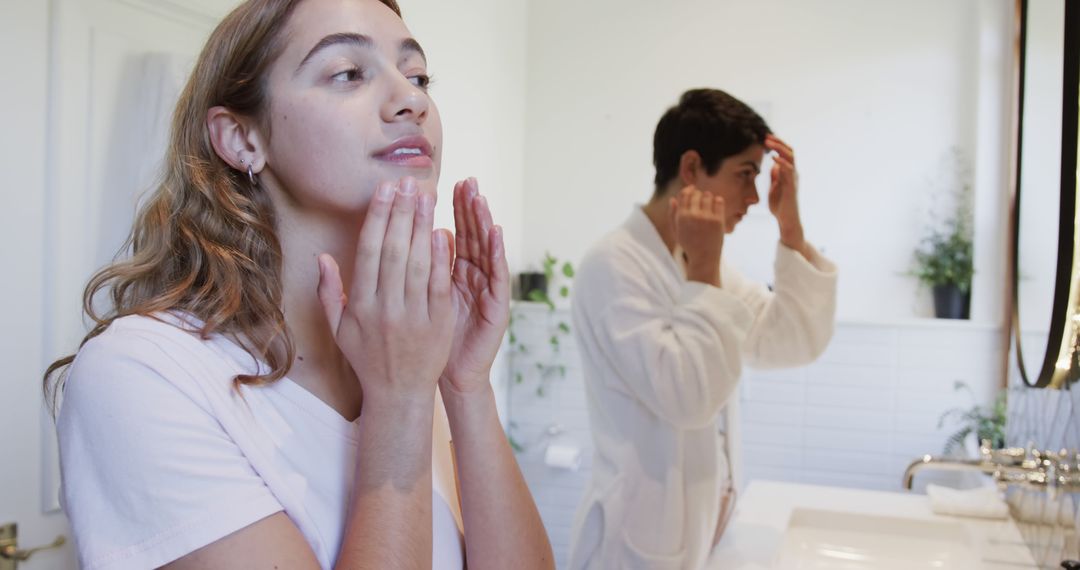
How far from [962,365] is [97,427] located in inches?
89.4

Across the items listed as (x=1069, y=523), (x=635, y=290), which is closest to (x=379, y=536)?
(x=635, y=290)

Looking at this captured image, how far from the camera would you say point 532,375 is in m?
2.59

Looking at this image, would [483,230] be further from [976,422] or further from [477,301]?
[976,422]

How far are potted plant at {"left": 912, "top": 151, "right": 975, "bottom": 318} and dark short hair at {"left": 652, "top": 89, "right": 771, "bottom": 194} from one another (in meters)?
1.56

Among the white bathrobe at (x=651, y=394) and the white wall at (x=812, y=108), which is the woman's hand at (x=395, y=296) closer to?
the white bathrobe at (x=651, y=394)

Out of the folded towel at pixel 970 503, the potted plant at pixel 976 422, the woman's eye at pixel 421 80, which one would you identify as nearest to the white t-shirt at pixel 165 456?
the woman's eye at pixel 421 80

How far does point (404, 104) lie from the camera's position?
0.56 m

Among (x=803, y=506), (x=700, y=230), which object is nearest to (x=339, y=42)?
(x=700, y=230)

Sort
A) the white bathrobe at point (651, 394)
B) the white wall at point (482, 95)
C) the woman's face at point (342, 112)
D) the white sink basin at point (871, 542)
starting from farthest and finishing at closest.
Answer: the white wall at point (482, 95), the white sink basin at point (871, 542), the white bathrobe at point (651, 394), the woman's face at point (342, 112)

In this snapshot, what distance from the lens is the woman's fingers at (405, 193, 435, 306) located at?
19.5 inches

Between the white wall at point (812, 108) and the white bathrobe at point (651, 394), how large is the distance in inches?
57.9

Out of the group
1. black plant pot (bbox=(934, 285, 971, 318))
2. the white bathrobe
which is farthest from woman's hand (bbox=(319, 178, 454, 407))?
black plant pot (bbox=(934, 285, 971, 318))

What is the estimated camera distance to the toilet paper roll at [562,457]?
237cm

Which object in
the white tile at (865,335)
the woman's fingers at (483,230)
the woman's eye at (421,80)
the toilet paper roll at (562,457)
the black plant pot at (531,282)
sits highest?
the woman's eye at (421,80)
